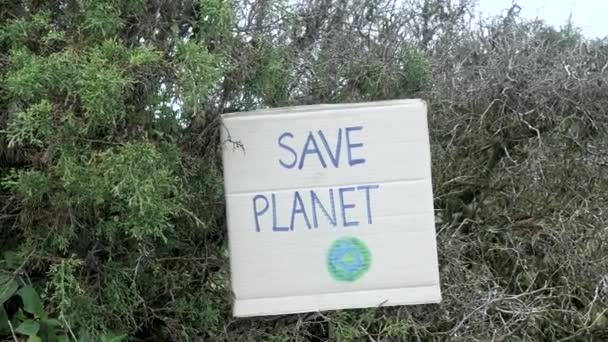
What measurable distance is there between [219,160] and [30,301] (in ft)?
2.54

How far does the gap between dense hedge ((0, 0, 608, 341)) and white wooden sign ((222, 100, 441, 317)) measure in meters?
0.11

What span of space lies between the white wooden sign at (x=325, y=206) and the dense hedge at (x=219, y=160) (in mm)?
107

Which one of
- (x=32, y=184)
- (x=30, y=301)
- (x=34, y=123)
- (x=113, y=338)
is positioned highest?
(x=34, y=123)

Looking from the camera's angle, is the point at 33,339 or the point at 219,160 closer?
the point at 33,339

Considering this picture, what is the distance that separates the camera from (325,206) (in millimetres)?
2473

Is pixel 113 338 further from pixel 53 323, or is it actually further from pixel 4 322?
pixel 4 322

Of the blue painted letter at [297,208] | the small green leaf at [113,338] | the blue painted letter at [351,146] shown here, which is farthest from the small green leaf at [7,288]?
the blue painted letter at [351,146]

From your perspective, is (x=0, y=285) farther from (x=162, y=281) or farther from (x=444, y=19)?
(x=444, y=19)

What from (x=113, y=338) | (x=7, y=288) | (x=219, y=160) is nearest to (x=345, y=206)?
(x=219, y=160)

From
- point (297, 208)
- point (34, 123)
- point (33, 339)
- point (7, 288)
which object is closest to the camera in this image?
point (34, 123)

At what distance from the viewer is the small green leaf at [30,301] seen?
7.22 feet

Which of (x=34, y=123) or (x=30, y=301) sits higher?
(x=34, y=123)

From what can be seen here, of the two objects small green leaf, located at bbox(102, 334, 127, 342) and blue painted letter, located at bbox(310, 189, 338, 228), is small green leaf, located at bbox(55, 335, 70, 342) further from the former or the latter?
blue painted letter, located at bbox(310, 189, 338, 228)

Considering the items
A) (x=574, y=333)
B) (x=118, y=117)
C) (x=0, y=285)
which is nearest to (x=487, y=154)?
(x=574, y=333)
